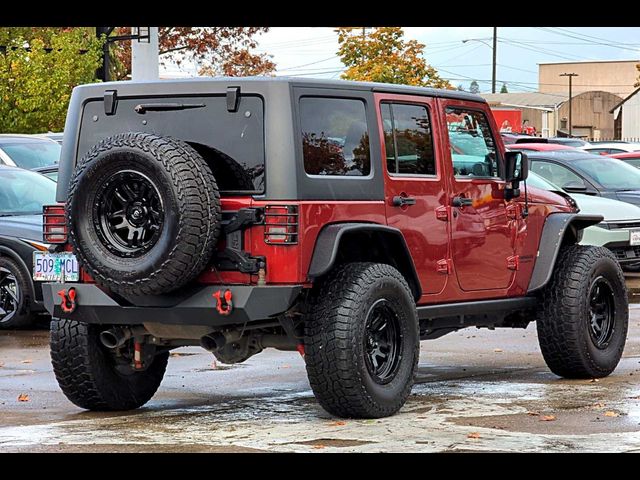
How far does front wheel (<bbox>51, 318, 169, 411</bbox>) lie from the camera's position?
869cm

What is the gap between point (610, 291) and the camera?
412 inches

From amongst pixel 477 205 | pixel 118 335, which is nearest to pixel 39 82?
pixel 477 205

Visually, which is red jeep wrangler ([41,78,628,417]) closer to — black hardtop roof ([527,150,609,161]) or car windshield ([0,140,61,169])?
black hardtop roof ([527,150,609,161])

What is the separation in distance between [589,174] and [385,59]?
43.0m

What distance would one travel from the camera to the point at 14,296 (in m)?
13.4

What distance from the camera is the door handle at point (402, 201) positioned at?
28.2ft

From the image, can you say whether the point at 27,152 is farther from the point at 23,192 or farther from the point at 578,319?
the point at 578,319

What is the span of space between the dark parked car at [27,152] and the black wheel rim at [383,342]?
10.5m

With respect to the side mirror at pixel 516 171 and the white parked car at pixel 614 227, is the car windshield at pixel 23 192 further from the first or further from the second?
the side mirror at pixel 516 171

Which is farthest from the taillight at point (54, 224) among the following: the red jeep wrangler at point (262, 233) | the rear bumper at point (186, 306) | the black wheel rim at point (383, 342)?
the black wheel rim at point (383, 342)

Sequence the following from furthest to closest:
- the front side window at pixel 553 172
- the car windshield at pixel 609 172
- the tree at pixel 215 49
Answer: the tree at pixel 215 49 → the car windshield at pixel 609 172 → the front side window at pixel 553 172

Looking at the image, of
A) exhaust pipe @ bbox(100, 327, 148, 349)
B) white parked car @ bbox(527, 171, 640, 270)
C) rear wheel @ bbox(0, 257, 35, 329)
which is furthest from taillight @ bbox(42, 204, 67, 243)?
white parked car @ bbox(527, 171, 640, 270)

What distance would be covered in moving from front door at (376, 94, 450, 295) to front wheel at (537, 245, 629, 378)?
127cm

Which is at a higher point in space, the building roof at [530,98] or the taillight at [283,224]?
the building roof at [530,98]
